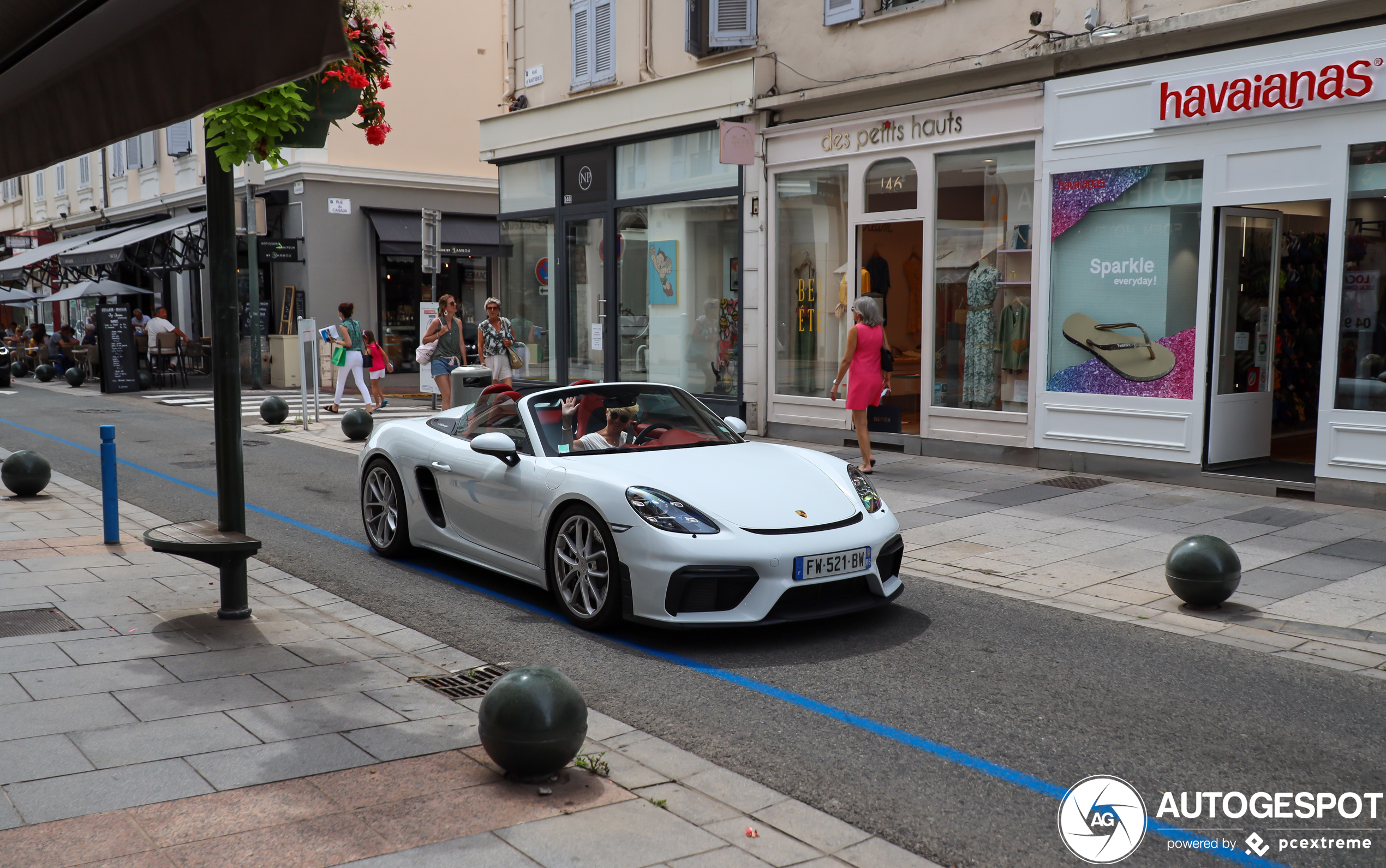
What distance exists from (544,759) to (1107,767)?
2079 millimetres

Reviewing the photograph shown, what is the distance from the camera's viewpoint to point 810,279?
14.9m

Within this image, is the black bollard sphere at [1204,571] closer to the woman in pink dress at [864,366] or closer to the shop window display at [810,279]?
the woman in pink dress at [864,366]

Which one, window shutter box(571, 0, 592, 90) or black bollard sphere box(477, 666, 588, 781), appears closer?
black bollard sphere box(477, 666, 588, 781)

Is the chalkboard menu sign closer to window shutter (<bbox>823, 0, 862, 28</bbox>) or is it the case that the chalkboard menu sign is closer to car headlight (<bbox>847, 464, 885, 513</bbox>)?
window shutter (<bbox>823, 0, 862, 28</bbox>)

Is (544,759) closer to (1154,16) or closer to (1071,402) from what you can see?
(1071,402)

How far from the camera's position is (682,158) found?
54.2 feet

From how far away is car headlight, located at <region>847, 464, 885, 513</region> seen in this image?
626 cm

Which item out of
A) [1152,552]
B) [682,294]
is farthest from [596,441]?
[682,294]

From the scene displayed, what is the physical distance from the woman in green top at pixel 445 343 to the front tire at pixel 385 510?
952 centimetres

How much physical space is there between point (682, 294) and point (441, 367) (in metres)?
4.10

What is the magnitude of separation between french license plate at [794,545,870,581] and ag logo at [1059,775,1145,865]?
1884 mm

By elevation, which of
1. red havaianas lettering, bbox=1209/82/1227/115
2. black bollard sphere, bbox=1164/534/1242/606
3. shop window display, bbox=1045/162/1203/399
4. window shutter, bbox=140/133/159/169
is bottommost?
black bollard sphere, bbox=1164/534/1242/606

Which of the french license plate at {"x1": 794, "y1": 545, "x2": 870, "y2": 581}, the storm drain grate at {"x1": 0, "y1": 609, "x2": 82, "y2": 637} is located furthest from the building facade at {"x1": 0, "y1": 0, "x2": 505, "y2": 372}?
the french license plate at {"x1": 794, "y1": 545, "x2": 870, "y2": 581}

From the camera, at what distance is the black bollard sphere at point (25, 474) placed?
10062 millimetres
